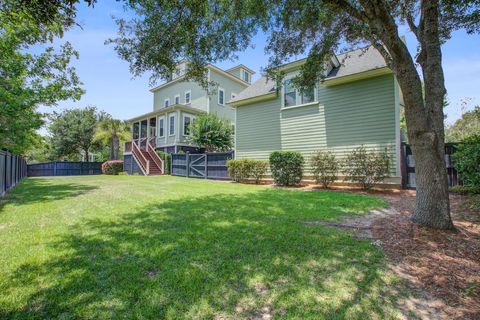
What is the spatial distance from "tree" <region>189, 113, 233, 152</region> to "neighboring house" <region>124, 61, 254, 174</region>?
2.01 metres

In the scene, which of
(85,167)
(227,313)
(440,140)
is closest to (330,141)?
(440,140)

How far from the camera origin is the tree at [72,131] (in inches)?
1094

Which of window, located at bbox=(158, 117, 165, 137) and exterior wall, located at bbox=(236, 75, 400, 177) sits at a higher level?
window, located at bbox=(158, 117, 165, 137)

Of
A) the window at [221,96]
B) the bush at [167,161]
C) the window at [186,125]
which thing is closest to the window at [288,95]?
the window at [186,125]

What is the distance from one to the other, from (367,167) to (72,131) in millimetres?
31295

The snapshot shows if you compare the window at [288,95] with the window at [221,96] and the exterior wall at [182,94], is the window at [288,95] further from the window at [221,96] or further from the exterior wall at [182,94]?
the window at [221,96]

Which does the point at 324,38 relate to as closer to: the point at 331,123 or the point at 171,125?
the point at 331,123

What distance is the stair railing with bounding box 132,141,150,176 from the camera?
18.5 m

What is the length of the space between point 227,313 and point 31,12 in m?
3.52

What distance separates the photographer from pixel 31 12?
2.43 meters

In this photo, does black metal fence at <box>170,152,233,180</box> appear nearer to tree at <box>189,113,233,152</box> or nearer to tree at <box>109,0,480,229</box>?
tree at <box>189,113,233,152</box>

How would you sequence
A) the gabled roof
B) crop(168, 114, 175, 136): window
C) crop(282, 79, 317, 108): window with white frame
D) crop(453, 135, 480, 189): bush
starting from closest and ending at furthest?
crop(453, 135, 480, 189): bush, the gabled roof, crop(282, 79, 317, 108): window with white frame, crop(168, 114, 175, 136): window

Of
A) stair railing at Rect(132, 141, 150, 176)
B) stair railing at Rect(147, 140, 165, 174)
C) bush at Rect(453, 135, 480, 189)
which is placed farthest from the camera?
stair railing at Rect(147, 140, 165, 174)

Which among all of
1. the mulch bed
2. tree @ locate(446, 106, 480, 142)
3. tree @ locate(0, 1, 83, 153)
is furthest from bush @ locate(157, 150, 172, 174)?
tree @ locate(446, 106, 480, 142)
